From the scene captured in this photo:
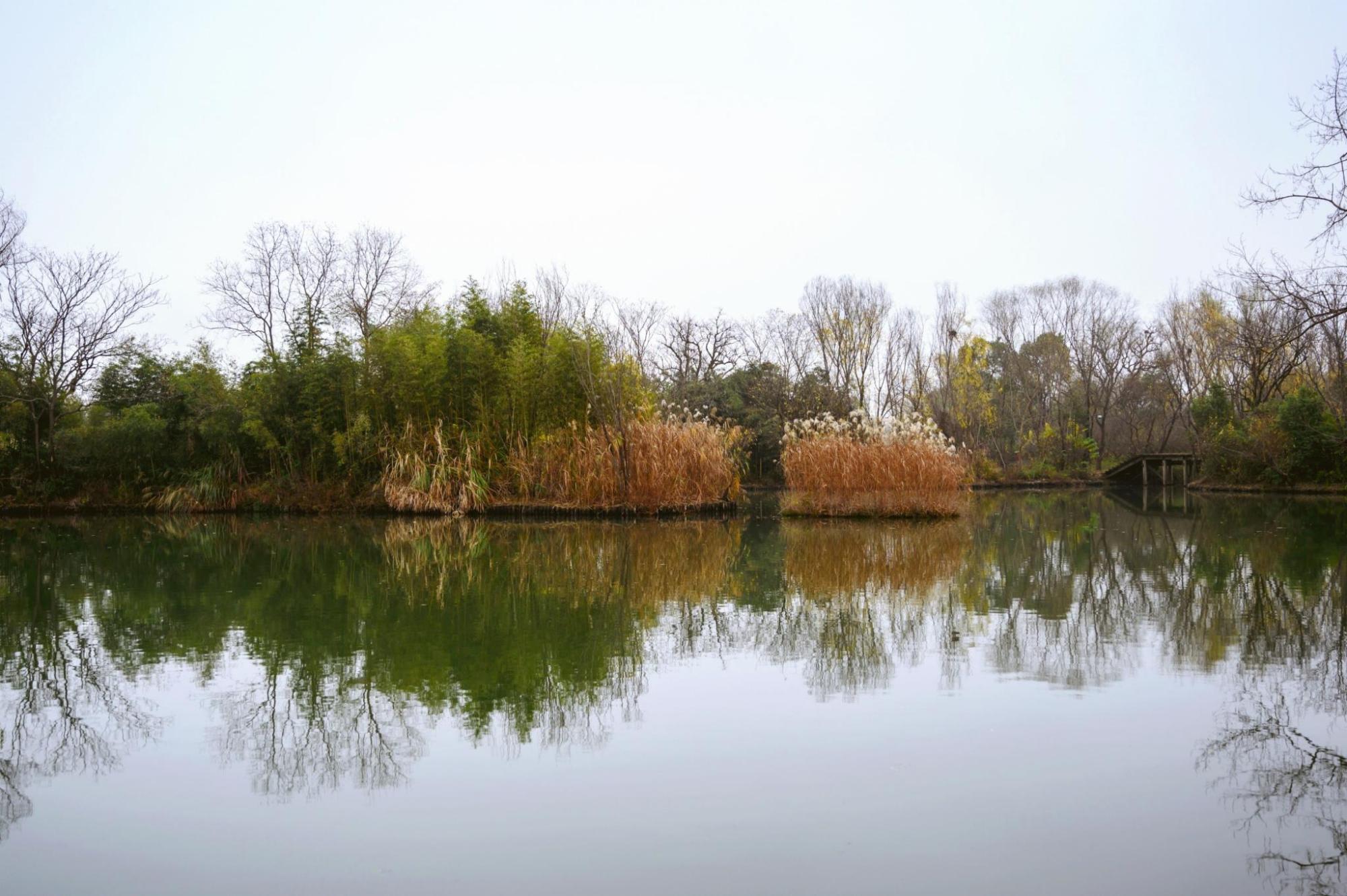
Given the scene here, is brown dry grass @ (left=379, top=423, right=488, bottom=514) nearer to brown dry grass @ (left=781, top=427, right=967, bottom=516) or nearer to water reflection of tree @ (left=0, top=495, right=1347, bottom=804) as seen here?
water reflection of tree @ (left=0, top=495, right=1347, bottom=804)

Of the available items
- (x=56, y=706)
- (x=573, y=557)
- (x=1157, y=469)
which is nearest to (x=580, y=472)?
(x=573, y=557)

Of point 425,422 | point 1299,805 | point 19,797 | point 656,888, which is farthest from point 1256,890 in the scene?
point 425,422

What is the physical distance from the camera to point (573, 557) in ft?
37.1

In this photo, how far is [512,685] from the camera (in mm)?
5156

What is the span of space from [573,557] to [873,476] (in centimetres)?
607

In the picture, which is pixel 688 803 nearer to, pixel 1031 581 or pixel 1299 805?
pixel 1299 805

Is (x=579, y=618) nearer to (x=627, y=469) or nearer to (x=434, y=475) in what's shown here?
(x=627, y=469)

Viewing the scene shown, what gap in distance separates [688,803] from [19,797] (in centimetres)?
247

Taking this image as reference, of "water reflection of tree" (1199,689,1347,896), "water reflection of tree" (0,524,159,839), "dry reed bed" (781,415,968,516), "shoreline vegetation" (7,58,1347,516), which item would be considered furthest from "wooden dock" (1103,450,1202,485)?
Result: "water reflection of tree" (0,524,159,839)

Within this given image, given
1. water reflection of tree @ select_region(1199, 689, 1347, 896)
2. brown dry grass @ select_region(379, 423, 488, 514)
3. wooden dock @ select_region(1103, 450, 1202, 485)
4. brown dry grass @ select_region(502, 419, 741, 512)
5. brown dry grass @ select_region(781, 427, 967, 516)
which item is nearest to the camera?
water reflection of tree @ select_region(1199, 689, 1347, 896)

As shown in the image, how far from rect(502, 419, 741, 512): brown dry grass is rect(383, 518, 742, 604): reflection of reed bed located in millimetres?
670

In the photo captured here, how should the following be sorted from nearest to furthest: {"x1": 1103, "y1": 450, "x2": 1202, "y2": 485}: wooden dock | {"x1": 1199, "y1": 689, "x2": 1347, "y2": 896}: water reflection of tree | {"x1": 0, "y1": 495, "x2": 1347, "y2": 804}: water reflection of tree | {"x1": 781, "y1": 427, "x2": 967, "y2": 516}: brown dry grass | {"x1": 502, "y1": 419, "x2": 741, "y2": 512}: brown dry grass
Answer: {"x1": 1199, "y1": 689, "x2": 1347, "y2": 896}: water reflection of tree < {"x1": 0, "y1": 495, "x2": 1347, "y2": 804}: water reflection of tree < {"x1": 781, "y1": 427, "x2": 967, "y2": 516}: brown dry grass < {"x1": 502, "y1": 419, "x2": 741, "y2": 512}: brown dry grass < {"x1": 1103, "y1": 450, "x2": 1202, "y2": 485}: wooden dock

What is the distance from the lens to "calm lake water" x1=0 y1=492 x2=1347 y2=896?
3.04 metres

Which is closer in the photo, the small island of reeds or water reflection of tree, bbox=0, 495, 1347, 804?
water reflection of tree, bbox=0, 495, 1347, 804
